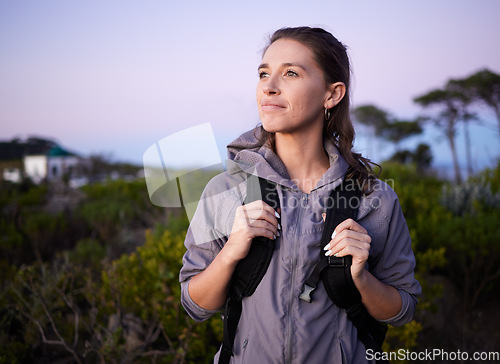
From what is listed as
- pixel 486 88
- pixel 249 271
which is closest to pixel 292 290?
pixel 249 271

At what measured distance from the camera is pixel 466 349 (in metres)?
3.94

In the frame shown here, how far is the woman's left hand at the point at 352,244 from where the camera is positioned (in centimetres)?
136

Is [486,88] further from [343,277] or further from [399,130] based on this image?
[343,277]

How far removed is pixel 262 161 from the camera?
1592 millimetres

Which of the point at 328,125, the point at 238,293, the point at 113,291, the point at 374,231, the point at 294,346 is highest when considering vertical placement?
the point at 328,125

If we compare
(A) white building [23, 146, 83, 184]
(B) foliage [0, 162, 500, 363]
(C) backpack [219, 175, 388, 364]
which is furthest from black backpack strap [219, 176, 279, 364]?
(A) white building [23, 146, 83, 184]

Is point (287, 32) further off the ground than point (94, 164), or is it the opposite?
point (287, 32)

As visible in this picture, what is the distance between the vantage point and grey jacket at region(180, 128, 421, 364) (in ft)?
4.66

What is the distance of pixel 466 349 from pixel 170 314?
318 centimetres

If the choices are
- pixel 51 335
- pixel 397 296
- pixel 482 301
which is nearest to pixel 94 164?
pixel 51 335

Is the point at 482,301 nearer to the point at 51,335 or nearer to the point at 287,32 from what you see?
the point at 287,32

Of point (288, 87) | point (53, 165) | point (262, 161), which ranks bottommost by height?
point (53, 165)

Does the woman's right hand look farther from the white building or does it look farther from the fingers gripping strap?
the white building

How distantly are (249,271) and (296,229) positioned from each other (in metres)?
0.25
